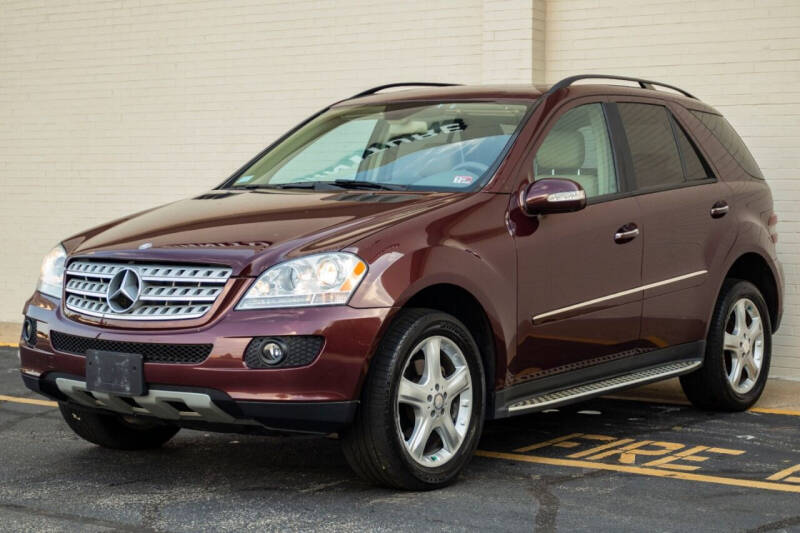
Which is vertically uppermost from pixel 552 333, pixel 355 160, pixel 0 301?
pixel 355 160

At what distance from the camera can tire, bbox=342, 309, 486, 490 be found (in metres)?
5.30

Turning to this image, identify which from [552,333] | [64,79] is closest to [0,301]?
[64,79]

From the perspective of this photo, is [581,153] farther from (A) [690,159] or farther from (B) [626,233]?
(A) [690,159]

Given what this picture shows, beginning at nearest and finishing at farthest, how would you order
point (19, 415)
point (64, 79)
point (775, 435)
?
1. point (775, 435)
2. point (19, 415)
3. point (64, 79)

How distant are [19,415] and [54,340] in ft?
7.38

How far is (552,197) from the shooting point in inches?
236

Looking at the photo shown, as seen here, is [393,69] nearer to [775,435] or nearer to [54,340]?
[775,435]

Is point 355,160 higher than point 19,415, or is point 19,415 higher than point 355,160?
point 355,160

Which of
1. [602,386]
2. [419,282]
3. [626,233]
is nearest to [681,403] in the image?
[602,386]

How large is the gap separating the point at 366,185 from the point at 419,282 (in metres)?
1.02

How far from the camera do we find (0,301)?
13273 mm

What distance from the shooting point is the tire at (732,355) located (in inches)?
297

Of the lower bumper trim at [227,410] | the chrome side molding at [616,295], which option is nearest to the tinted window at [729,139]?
the chrome side molding at [616,295]

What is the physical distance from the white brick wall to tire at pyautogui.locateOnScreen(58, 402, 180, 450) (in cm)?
491
